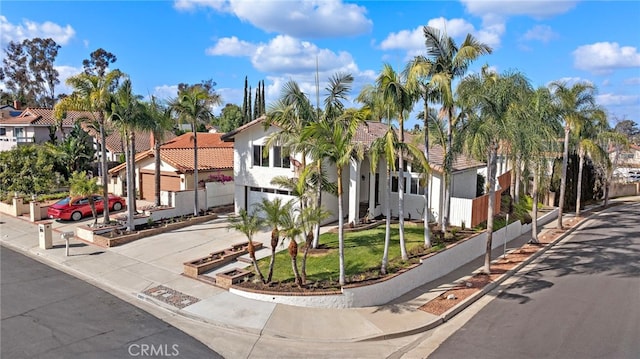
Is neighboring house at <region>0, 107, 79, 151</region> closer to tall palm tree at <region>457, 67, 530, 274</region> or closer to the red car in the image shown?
the red car

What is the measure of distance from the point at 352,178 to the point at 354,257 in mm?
5676

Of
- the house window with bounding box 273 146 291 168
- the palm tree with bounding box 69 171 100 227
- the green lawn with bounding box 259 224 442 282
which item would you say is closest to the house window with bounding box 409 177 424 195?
the green lawn with bounding box 259 224 442 282

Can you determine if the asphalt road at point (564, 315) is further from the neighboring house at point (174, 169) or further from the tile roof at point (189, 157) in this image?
the tile roof at point (189, 157)

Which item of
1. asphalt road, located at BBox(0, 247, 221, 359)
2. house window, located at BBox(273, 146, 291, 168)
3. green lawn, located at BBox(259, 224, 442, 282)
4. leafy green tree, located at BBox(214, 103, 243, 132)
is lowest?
asphalt road, located at BBox(0, 247, 221, 359)

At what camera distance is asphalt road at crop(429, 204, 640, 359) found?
11164 mm

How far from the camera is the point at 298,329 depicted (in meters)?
12.0

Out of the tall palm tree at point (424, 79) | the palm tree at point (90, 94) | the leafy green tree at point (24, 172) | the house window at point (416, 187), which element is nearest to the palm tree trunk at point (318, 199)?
the tall palm tree at point (424, 79)

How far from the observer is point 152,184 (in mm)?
29828

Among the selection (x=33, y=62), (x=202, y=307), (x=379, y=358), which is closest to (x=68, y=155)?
(x=202, y=307)

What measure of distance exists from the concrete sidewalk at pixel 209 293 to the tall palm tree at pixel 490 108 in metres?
5.28

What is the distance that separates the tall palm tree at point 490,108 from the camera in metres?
16.3

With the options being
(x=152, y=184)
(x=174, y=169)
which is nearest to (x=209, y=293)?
(x=174, y=169)

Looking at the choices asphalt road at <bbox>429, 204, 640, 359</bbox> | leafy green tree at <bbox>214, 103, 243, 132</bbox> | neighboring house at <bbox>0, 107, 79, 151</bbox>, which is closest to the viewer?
asphalt road at <bbox>429, 204, 640, 359</bbox>

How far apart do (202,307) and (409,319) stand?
6.20m
